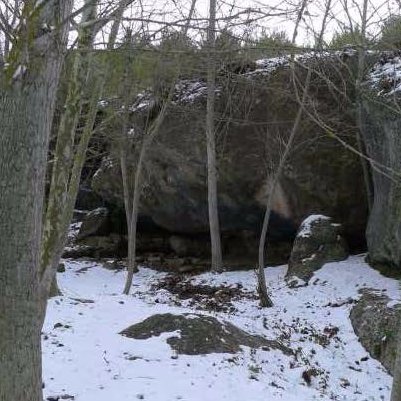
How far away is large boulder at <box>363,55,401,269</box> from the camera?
11078 mm

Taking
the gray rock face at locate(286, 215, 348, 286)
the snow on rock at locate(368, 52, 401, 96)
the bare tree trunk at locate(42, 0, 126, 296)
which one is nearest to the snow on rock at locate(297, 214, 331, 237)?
the gray rock face at locate(286, 215, 348, 286)

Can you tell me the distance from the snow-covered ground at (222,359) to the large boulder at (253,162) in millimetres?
3689

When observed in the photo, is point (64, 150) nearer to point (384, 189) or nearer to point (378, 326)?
point (378, 326)

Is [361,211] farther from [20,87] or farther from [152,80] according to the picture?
[20,87]

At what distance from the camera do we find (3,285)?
9.55 feet

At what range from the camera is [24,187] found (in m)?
2.94

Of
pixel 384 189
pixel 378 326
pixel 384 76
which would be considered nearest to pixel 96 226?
pixel 384 189

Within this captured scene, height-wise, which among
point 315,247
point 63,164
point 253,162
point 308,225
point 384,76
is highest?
point 384,76

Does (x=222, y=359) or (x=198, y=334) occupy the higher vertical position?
(x=198, y=334)

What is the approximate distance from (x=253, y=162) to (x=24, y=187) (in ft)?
42.6

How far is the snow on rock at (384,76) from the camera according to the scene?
11.0m

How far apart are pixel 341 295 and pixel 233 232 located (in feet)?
22.6

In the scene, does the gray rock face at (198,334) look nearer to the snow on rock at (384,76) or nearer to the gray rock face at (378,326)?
the gray rock face at (378,326)

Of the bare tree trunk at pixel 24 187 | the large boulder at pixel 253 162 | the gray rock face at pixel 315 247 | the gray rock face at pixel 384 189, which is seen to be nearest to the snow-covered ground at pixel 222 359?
the gray rock face at pixel 384 189
